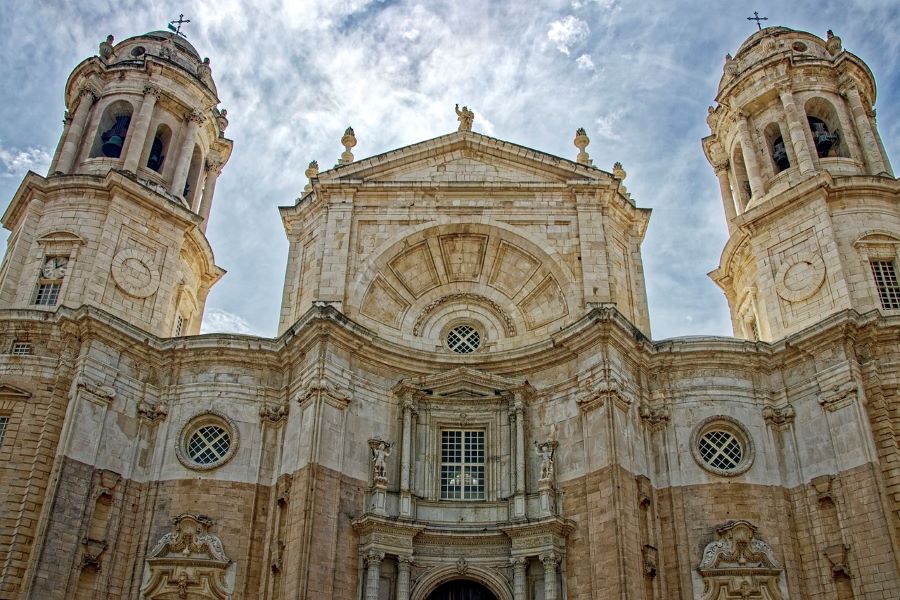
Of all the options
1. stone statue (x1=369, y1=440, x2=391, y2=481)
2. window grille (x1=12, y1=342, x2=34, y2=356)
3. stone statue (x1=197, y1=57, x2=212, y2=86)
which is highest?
stone statue (x1=197, y1=57, x2=212, y2=86)

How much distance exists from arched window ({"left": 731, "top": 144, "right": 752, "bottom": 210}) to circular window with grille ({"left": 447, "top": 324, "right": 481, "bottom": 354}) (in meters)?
12.2

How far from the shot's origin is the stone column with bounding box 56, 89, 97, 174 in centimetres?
Result: 3027

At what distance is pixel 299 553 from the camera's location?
853 inches

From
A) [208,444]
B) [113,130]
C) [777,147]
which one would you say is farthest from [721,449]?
[113,130]

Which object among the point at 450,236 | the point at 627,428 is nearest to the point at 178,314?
the point at 450,236

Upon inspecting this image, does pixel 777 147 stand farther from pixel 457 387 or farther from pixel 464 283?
pixel 457 387

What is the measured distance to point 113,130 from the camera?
32531 mm

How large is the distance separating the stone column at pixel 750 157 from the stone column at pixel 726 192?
201 centimetres

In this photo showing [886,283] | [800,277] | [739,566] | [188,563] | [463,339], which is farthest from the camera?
[463,339]

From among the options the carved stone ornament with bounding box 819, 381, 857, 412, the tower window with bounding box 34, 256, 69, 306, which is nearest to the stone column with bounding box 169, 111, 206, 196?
the tower window with bounding box 34, 256, 69, 306

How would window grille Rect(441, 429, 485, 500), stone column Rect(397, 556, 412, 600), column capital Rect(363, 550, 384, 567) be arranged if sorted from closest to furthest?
column capital Rect(363, 550, 384, 567) < stone column Rect(397, 556, 412, 600) < window grille Rect(441, 429, 485, 500)

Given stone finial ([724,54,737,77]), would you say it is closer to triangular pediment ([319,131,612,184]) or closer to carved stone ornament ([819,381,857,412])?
triangular pediment ([319,131,612,184])

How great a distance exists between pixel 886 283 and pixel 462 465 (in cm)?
1443

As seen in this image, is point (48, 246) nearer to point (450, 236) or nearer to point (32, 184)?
point (32, 184)
